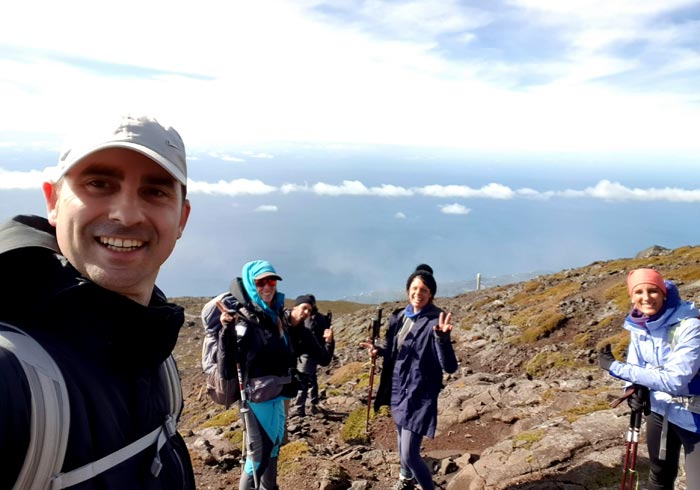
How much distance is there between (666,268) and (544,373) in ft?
87.5

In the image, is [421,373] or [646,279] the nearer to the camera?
[646,279]

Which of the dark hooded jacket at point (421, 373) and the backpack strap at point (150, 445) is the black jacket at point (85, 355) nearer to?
the backpack strap at point (150, 445)

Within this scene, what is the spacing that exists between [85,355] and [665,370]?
6849mm

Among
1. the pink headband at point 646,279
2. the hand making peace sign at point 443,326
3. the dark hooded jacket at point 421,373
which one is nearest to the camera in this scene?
the pink headband at point 646,279

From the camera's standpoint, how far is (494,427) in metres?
12.1

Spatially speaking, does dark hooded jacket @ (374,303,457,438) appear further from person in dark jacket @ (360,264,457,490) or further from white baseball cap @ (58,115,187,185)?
white baseball cap @ (58,115,187,185)

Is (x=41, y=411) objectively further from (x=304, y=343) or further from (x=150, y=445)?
(x=304, y=343)

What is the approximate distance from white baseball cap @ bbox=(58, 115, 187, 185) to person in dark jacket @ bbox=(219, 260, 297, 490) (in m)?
4.23

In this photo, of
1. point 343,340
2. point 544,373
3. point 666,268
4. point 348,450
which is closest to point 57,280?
point 348,450

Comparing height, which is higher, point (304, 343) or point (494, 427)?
point (304, 343)

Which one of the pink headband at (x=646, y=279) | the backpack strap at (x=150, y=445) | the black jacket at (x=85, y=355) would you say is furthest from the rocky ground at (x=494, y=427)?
the black jacket at (x=85, y=355)

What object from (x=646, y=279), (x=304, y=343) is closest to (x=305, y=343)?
(x=304, y=343)

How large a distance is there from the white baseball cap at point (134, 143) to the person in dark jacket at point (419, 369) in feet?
18.1

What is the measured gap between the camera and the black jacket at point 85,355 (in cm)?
148
